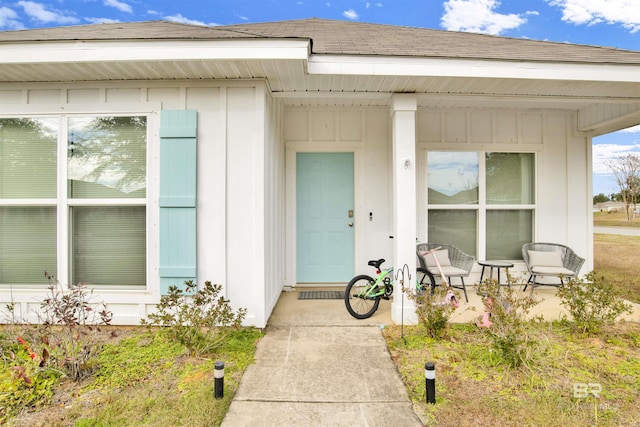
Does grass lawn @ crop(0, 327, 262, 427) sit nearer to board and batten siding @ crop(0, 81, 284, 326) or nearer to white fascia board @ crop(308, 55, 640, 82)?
board and batten siding @ crop(0, 81, 284, 326)

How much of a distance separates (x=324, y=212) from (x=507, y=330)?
2.78 m

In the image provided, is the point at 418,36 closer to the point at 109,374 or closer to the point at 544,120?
the point at 544,120

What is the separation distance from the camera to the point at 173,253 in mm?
3160

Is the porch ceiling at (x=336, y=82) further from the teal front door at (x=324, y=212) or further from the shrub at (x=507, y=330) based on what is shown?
the shrub at (x=507, y=330)

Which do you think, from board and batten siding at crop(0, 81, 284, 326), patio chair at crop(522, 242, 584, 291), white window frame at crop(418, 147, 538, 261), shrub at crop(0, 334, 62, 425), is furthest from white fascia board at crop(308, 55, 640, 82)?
shrub at crop(0, 334, 62, 425)

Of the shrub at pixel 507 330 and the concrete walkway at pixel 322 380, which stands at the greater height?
the shrub at pixel 507 330

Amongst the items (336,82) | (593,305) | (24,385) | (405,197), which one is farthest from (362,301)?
(24,385)

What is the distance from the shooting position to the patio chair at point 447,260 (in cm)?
403

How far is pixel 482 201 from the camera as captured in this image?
462cm

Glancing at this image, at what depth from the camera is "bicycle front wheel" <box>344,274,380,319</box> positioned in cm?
345

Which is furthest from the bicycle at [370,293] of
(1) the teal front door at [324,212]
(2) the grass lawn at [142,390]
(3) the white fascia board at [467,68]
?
(3) the white fascia board at [467,68]

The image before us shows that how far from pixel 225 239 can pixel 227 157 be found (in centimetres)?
83

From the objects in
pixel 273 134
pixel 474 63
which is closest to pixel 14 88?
pixel 273 134
